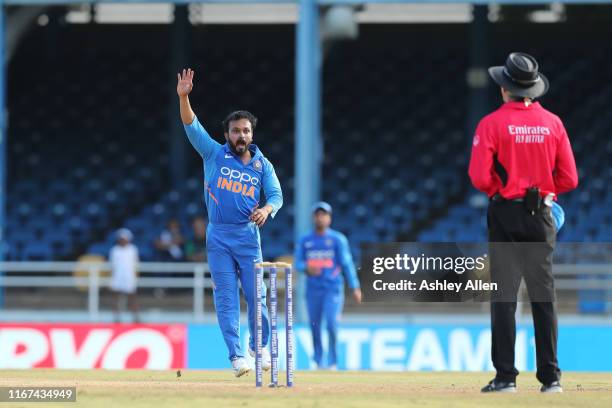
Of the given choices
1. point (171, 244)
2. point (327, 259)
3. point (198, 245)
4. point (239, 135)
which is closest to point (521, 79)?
point (239, 135)

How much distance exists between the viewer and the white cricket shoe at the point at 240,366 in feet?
31.6

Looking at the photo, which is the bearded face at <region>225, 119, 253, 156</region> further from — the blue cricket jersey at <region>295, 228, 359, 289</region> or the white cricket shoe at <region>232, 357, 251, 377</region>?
the blue cricket jersey at <region>295, 228, 359, 289</region>

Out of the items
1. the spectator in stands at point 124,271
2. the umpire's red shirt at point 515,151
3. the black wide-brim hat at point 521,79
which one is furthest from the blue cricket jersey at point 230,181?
the spectator in stands at point 124,271

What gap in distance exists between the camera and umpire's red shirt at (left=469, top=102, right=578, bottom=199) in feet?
27.3

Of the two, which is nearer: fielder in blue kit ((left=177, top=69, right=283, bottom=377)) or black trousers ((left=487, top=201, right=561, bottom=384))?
black trousers ((left=487, top=201, right=561, bottom=384))

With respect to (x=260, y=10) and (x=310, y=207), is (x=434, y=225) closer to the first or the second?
(x=310, y=207)

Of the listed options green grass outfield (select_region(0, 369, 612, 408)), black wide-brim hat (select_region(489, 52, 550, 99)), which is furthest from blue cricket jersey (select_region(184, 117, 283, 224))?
black wide-brim hat (select_region(489, 52, 550, 99))

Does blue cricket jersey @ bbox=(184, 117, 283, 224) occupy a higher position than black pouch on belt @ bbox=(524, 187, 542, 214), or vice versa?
blue cricket jersey @ bbox=(184, 117, 283, 224)

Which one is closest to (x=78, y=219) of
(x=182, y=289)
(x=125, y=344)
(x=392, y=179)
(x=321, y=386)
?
(x=182, y=289)

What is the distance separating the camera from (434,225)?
76.4 ft

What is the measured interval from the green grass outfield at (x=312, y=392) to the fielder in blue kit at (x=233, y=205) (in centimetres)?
55

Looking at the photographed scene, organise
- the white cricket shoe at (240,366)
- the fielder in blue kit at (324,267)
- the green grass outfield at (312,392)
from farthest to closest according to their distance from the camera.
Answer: the fielder in blue kit at (324,267) < the white cricket shoe at (240,366) < the green grass outfield at (312,392)

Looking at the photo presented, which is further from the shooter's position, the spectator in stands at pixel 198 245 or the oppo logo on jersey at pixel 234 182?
the spectator in stands at pixel 198 245

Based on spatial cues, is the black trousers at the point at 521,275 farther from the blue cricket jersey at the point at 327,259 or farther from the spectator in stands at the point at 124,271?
the spectator in stands at the point at 124,271
